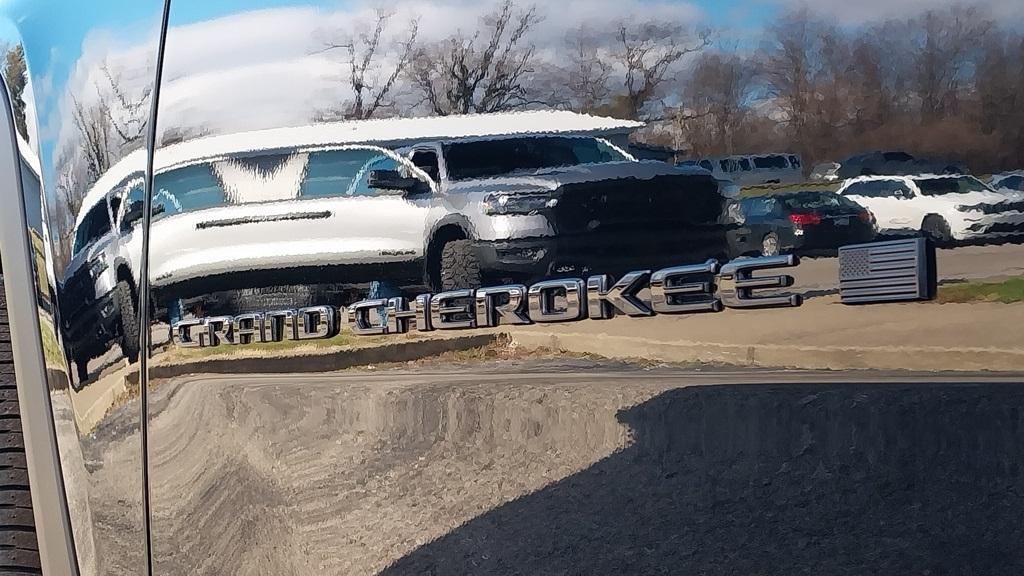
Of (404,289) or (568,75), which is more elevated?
(568,75)

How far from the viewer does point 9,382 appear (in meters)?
2.29

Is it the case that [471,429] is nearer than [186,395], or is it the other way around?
[471,429]

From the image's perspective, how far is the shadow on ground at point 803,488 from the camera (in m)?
1.30

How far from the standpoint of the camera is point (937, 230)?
4.13 feet

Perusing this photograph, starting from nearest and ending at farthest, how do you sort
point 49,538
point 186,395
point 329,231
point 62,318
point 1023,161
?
point 1023,161
point 329,231
point 186,395
point 62,318
point 49,538

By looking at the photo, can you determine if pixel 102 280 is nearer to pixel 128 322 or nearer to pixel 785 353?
pixel 128 322

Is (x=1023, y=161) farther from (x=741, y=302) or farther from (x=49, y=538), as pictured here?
(x=49, y=538)

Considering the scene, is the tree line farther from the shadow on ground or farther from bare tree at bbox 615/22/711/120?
the shadow on ground

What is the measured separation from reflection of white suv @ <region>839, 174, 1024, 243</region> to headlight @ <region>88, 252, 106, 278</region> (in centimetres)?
132

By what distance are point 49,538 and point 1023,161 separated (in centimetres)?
194

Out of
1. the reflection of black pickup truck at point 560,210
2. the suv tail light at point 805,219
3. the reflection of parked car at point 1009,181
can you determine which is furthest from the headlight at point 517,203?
the reflection of parked car at point 1009,181

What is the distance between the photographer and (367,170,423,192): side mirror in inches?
59.2

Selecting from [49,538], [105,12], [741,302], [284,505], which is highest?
[105,12]

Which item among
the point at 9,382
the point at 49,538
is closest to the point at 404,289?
the point at 49,538
